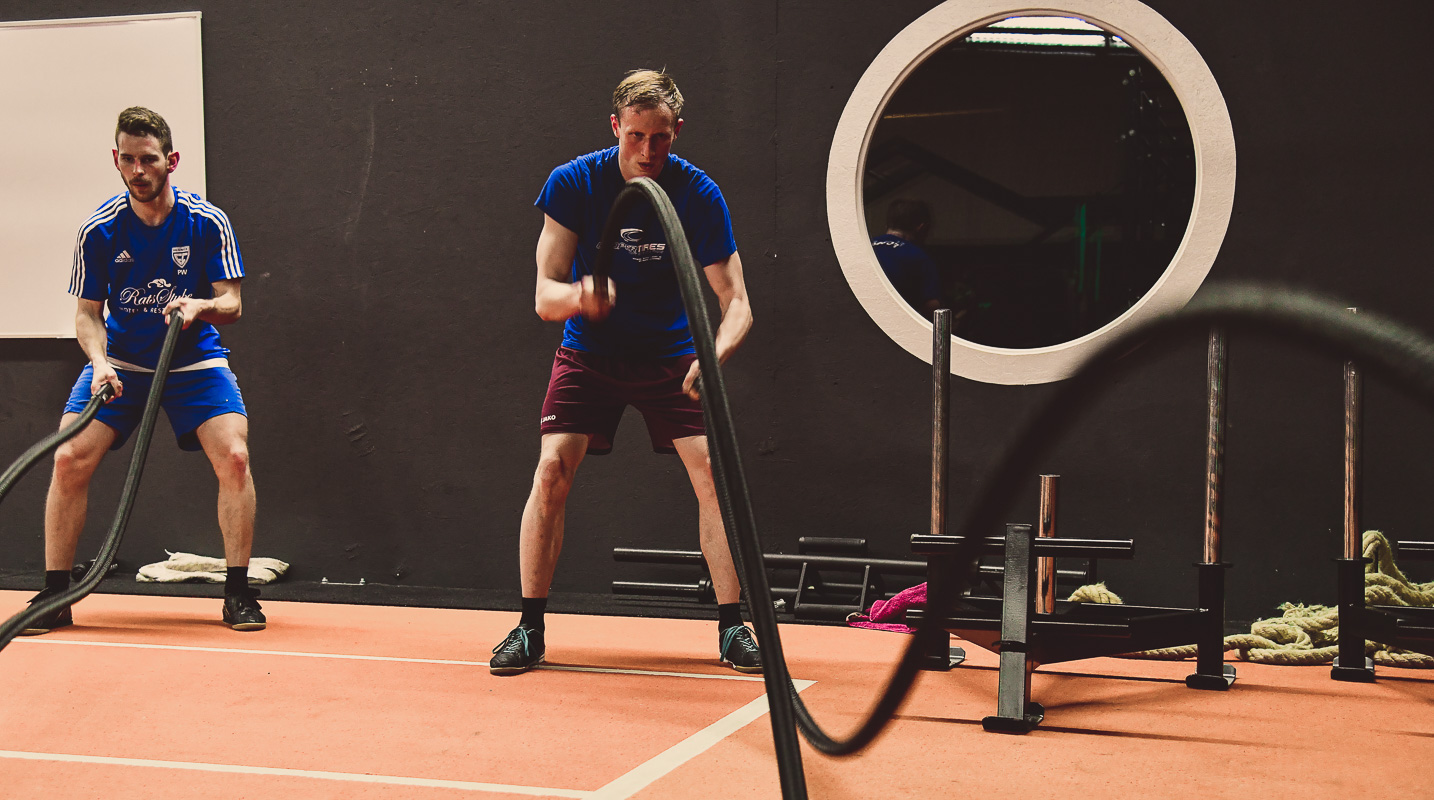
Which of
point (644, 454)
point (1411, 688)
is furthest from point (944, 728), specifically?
point (644, 454)

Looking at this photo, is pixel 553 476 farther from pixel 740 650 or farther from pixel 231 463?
pixel 231 463

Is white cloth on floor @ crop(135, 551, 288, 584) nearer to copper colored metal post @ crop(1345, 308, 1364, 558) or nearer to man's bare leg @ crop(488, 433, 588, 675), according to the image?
man's bare leg @ crop(488, 433, 588, 675)

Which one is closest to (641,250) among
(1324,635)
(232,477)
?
(232,477)

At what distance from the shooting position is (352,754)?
192 centimetres

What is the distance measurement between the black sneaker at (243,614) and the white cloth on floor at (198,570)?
2.97 ft

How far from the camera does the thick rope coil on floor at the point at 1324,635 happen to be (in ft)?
9.58

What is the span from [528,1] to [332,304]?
150cm

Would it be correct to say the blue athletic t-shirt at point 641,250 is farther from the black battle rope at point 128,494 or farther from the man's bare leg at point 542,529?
the black battle rope at point 128,494

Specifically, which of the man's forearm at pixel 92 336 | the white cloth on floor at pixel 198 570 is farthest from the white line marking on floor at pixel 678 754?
the white cloth on floor at pixel 198 570

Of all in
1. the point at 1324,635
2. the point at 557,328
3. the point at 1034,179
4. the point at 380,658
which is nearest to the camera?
the point at 380,658

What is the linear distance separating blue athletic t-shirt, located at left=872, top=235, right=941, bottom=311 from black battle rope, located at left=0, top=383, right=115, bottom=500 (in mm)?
2643

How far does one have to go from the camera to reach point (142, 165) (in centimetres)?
324

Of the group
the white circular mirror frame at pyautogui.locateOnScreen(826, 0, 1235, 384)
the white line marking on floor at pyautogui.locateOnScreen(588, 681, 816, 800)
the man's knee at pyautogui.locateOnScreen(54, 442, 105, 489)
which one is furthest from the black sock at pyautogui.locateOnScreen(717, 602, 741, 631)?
the man's knee at pyautogui.locateOnScreen(54, 442, 105, 489)

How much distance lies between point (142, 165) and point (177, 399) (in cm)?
74
